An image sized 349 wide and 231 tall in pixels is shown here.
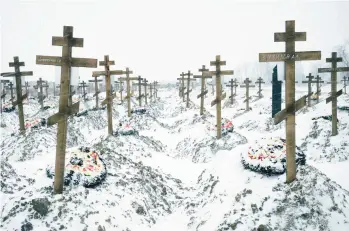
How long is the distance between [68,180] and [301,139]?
50.1 feet

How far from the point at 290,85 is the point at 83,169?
7454 mm

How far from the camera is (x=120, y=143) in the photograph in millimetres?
17266

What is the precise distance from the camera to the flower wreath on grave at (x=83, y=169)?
9773 millimetres

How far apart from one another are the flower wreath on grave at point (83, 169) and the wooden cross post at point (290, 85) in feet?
21.0

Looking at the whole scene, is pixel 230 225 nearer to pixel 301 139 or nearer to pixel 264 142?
pixel 264 142

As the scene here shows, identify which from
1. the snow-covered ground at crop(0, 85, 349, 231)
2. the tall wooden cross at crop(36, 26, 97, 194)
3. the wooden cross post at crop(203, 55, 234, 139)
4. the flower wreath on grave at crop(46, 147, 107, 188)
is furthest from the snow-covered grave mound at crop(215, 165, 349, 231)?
the wooden cross post at crop(203, 55, 234, 139)

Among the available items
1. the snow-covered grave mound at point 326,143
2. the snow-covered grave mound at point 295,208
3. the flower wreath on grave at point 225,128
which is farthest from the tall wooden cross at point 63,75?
the snow-covered grave mound at point 326,143

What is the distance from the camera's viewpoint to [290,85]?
8.88 m

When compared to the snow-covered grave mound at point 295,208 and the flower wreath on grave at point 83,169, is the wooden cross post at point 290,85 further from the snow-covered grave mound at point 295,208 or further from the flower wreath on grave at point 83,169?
the flower wreath on grave at point 83,169

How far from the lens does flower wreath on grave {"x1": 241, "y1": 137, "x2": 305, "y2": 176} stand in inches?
383

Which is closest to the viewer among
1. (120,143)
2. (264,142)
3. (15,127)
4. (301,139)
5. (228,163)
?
(264,142)

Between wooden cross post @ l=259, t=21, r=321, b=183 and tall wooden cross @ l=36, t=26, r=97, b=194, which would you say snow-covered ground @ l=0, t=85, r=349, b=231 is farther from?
tall wooden cross @ l=36, t=26, r=97, b=194

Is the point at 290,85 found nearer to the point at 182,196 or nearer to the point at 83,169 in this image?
the point at 182,196

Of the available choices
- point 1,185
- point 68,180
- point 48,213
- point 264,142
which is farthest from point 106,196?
point 264,142
